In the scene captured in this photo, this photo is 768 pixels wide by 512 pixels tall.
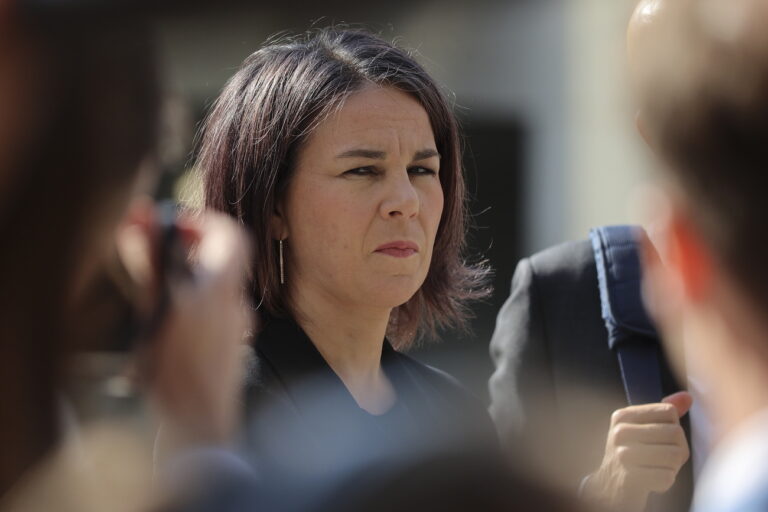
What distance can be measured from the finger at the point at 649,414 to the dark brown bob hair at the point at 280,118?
0.57 m

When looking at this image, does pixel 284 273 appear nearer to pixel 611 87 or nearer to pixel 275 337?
pixel 275 337

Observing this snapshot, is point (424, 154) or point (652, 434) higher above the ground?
point (424, 154)

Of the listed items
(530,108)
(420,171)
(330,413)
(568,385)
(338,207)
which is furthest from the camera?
(530,108)

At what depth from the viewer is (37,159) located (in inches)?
35.6

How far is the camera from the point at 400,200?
198 cm

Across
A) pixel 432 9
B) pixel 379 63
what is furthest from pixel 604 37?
pixel 379 63

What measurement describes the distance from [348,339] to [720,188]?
3.22ft

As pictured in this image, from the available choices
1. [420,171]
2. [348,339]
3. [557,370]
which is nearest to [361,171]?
[420,171]

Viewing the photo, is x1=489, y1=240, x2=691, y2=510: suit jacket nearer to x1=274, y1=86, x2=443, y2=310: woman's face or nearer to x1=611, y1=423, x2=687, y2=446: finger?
x1=611, y1=423, x2=687, y2=446: finger

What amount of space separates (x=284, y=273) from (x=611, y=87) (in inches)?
191

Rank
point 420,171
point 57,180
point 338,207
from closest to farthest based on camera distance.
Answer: point 57,180 < point 338,207 < point 420,171

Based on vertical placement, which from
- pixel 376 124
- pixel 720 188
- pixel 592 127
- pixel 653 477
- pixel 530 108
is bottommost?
pixel 653 477

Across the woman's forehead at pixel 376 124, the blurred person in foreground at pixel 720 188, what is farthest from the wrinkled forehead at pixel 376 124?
the blurred person in foreground at pixel 720 188

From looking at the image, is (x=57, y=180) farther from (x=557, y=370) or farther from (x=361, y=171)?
(x=557, y=370)
